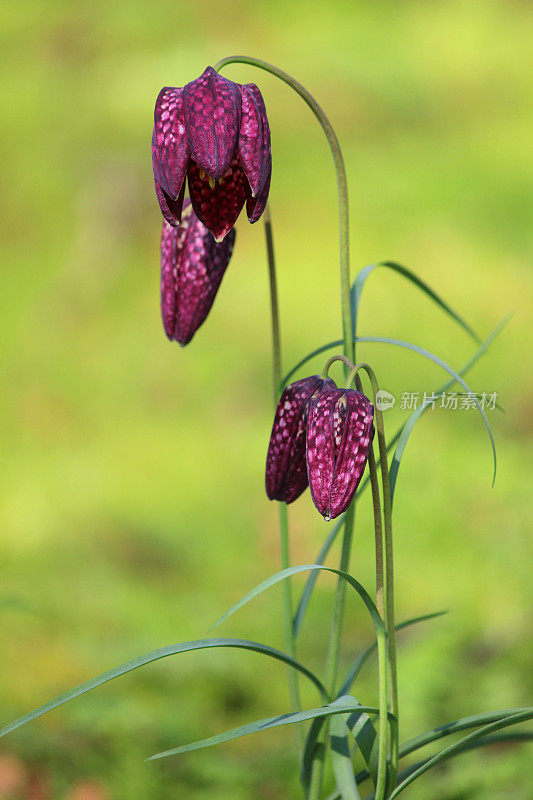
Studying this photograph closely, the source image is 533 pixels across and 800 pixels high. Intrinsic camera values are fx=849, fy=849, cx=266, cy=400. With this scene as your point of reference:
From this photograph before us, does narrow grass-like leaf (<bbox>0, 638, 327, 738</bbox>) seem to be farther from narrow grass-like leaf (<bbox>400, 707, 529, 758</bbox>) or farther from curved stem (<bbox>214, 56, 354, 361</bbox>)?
curved stem (<bbox>214, 56, 354, 361</bbox>)

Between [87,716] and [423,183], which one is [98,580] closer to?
[87,716]

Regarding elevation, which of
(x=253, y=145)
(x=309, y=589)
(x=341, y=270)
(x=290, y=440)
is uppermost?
(x=253, y=145)

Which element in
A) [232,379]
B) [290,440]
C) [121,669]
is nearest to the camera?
[121,669]

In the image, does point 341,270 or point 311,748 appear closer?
point 341,270

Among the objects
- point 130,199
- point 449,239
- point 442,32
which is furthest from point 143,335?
point 442,32

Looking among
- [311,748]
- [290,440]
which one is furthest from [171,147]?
[311,748]

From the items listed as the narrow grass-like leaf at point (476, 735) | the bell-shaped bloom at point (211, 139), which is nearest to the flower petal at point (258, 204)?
the bell-shaped bloom at point (211, 139)

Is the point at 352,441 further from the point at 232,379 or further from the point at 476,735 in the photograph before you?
the point at 232,379

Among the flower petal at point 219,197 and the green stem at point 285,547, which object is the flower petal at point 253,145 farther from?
the green stem at point 285,547
